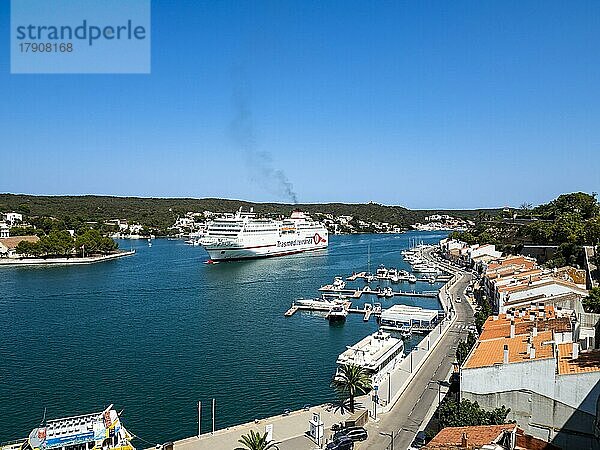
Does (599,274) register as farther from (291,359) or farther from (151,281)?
(151,281)

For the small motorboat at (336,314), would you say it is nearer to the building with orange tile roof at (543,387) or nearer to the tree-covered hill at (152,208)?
the building with orange tile roof at (543,387)

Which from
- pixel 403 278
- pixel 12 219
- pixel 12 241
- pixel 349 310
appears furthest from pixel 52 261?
pixel 349 310

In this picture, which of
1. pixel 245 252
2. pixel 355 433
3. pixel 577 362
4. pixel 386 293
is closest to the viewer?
pixel 577 362

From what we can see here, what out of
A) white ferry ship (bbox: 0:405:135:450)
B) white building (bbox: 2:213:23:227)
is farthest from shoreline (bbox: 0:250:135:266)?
white ferry ship (bbox: 0:405:135:450)

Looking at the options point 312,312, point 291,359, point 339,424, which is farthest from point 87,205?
point 339,424

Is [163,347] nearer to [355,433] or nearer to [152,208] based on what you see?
[355,433]

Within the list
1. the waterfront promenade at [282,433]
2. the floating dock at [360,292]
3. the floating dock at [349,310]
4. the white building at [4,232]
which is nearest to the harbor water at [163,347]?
the floating dock at [349,310]
